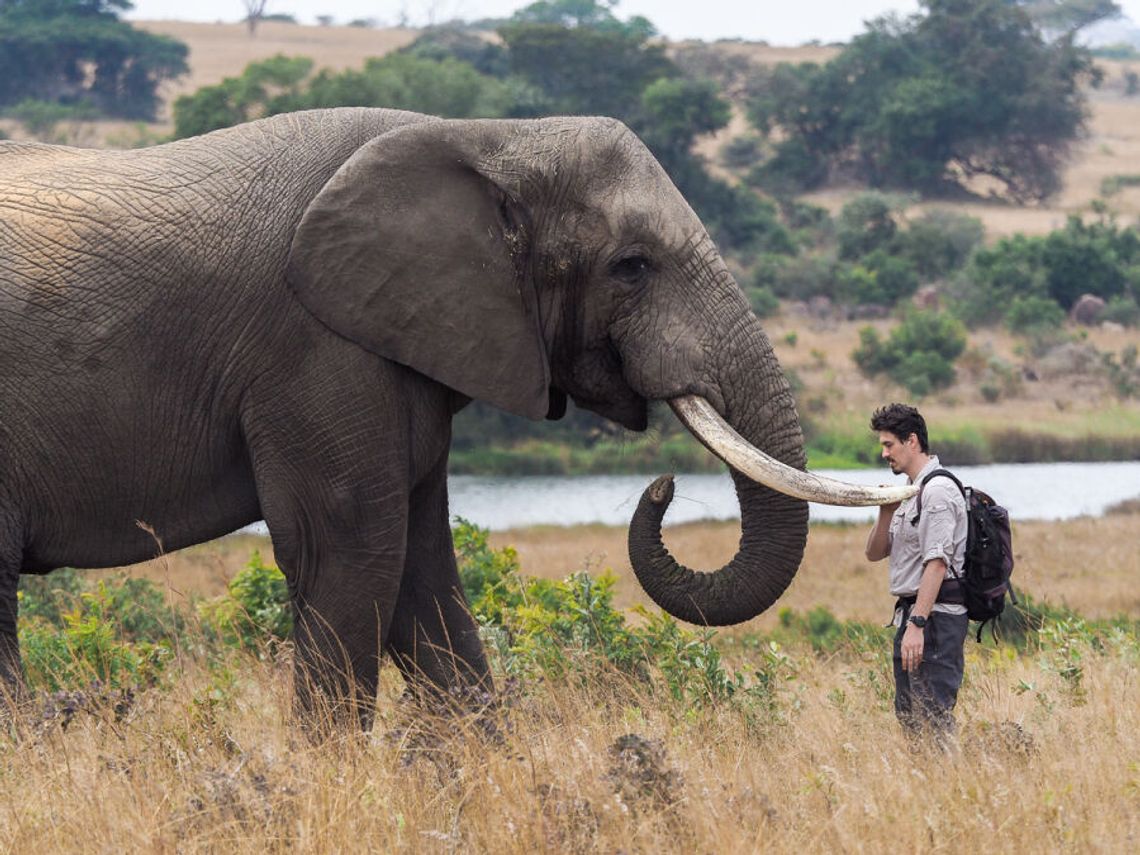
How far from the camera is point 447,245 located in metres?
6.43

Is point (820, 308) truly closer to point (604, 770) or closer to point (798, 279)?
point (798, 279)

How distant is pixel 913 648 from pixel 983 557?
1.35 ft

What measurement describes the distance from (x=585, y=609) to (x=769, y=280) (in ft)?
142

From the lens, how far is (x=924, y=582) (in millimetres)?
6254

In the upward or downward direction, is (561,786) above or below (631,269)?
below

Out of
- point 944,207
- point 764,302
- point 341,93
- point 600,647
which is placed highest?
point 600,647

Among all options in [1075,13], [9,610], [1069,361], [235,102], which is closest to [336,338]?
[9,610]

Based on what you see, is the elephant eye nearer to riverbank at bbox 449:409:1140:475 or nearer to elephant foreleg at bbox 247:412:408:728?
elephant foreleg at bbox 247:412:408:728

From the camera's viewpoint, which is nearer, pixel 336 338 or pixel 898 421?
pixel 336 338

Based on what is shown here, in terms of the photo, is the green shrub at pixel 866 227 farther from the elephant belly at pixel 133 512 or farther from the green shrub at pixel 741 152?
the elephant belly at pixel 133 512

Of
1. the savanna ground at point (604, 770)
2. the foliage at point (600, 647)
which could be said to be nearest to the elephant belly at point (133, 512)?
the savanna ground at point (604, 770)

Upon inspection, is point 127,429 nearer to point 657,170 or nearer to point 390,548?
point 390,548

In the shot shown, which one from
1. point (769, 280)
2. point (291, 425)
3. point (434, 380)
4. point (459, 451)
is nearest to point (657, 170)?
point (434, 380)

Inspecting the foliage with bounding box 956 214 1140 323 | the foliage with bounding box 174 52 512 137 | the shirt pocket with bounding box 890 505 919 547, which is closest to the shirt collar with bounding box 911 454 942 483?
the shirt pocket with bounding box 890 505 919 547
